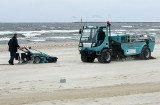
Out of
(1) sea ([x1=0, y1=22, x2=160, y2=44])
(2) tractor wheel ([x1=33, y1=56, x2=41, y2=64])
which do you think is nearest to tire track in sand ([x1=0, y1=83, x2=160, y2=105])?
(2) tractor wheel ([x1=33, y1=56, x2=41, y2=64])

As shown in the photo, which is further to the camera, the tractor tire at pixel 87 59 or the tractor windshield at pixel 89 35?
the tractor tire at pixel 87 59

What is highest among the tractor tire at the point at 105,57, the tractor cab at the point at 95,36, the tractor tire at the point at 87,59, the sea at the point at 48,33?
the tractor cab at the point at 95,36

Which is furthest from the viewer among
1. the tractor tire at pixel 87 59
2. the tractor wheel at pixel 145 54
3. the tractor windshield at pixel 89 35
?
the tractor wheel at pixel 145 54

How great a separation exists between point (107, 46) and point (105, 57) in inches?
24.5

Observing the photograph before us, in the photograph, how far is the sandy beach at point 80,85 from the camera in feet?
34.1

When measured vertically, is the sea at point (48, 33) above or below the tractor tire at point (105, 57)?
below

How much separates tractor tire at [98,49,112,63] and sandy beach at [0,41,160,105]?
1.97 metres

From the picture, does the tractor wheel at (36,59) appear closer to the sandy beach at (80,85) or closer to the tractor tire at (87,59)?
the sandy beach at (80,85)

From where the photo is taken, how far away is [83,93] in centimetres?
1145

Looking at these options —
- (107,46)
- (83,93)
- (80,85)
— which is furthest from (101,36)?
(83,93)

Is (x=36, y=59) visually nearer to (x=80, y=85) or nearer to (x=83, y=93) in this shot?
(x=80, y=85)

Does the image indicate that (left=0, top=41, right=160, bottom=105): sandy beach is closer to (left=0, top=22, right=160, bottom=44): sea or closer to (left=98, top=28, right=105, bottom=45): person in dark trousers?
(left=98, top=28, right=105, bottom=45): person in dark trousers

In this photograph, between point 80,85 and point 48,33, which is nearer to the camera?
point 80,85

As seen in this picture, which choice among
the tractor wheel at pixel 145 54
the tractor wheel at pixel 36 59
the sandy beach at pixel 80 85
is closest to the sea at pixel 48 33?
the tractor wheel at pixel 145 54
